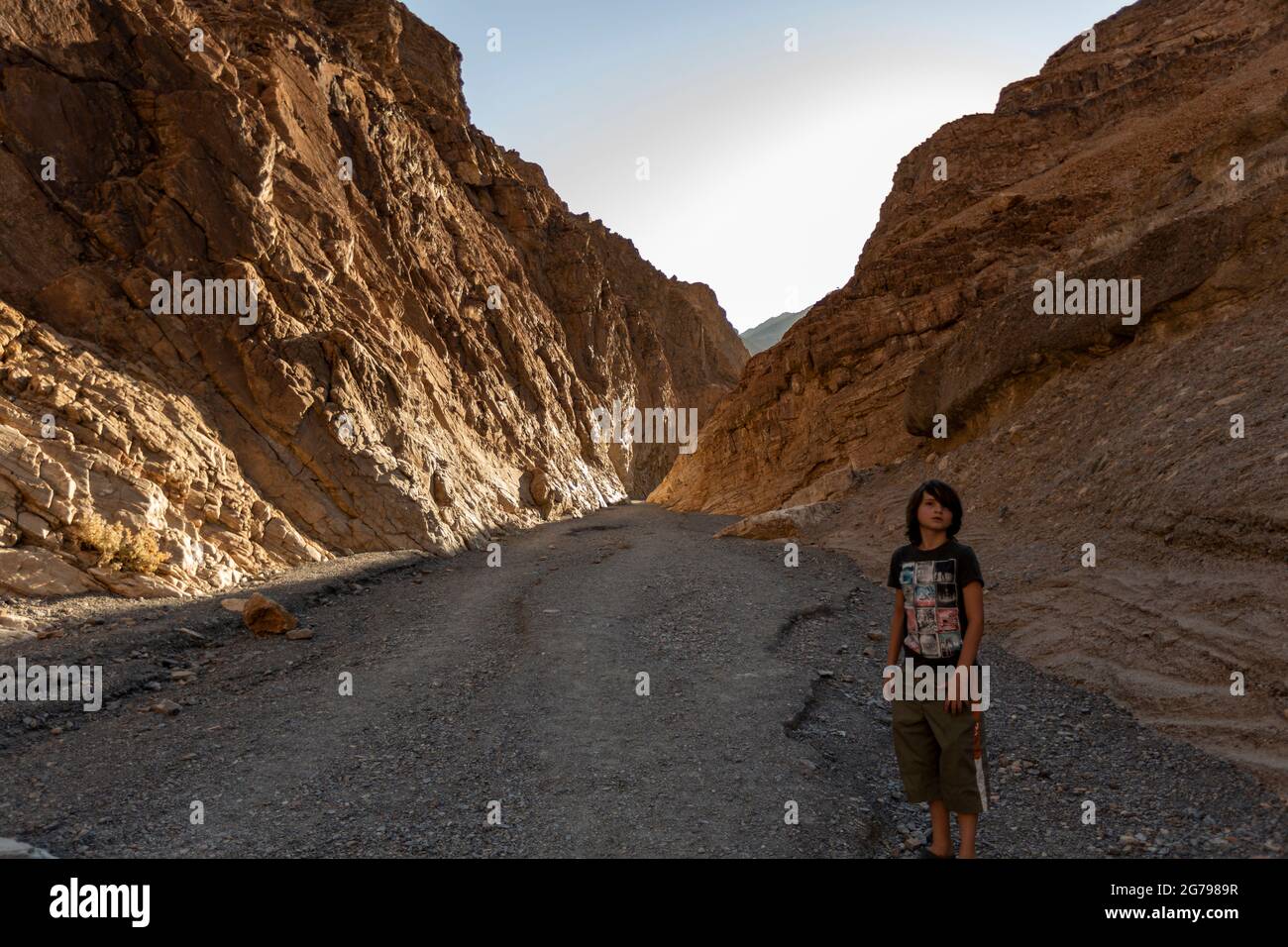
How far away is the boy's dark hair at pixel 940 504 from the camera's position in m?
3.90

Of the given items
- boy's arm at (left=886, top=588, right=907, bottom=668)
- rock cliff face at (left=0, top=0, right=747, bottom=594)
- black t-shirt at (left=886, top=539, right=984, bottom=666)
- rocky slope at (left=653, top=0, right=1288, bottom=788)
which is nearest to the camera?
black t-shirt at (left=886, top=539, right=984, bottom=666)

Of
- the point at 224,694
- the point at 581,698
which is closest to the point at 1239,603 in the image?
the point at 581,698

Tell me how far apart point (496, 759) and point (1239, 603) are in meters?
6.17

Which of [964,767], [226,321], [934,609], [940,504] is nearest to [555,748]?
[964,767]

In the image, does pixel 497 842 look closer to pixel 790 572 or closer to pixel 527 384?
pixel 790 572

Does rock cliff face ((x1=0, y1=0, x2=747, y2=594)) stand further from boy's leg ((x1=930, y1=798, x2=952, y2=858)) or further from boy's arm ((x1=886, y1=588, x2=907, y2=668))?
boy's leg ((x1=930, y1=798, x2=952, y2=858))

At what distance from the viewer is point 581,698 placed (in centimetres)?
679

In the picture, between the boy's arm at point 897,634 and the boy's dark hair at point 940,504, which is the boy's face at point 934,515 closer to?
the boy's dark hair at point 940,504

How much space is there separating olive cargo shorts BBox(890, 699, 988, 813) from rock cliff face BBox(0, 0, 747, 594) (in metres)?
10.3

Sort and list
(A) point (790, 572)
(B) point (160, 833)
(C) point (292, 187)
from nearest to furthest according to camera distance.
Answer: (B) point (160, 833), (A) point (790, 572), (C) point (292, 187)

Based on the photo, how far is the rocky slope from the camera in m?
6.34

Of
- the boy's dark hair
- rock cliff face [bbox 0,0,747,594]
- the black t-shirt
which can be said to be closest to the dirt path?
the black t-shirt

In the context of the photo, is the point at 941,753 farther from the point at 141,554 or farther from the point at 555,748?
the point at 141,554

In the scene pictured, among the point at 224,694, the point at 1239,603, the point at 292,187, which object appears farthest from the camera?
the point at 292,187
